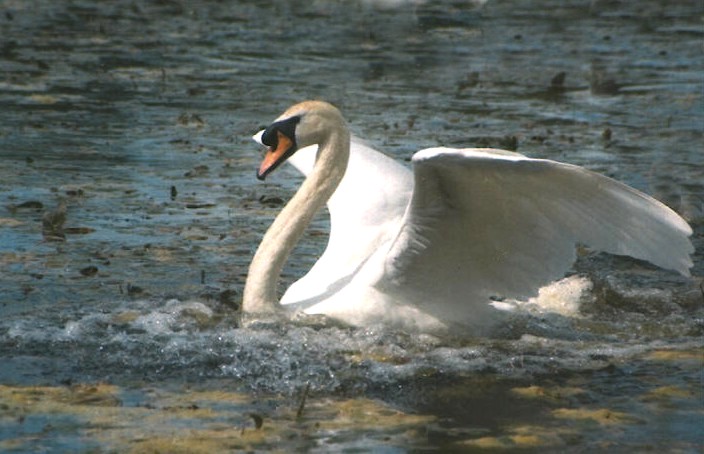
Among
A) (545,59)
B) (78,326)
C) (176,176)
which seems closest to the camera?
(78,326)

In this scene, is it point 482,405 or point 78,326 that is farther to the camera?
point 78,326

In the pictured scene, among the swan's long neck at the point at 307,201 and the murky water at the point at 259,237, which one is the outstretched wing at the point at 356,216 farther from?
the murky water at the point at 259,237

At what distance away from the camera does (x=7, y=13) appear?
21.3 meters

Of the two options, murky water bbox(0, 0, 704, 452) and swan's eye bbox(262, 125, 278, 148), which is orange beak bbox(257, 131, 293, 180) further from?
murky water bbox(0, 0, 704, 452)

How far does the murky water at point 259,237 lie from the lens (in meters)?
6.75

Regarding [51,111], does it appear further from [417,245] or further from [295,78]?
[417,245]

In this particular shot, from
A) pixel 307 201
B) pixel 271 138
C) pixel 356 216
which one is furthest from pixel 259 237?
pixel 271 138

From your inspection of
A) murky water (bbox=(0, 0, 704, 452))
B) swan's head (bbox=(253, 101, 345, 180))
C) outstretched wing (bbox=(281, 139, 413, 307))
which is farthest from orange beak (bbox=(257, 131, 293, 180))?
murky water (bbox=(0, 0, 704, 452))

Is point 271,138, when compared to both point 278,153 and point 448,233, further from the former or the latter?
point 448,233

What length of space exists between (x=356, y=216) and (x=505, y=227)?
1348mm

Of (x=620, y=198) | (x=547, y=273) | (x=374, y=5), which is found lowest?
(x=374, y=5)

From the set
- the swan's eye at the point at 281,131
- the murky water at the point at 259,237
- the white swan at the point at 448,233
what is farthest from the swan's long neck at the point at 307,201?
the murky water at the point at 259,237

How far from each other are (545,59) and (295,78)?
3449mm

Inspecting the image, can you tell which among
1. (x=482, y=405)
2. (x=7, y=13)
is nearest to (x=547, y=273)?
(x=482, y=405)
